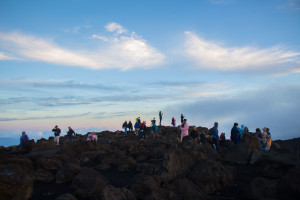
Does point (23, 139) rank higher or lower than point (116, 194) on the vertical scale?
higher

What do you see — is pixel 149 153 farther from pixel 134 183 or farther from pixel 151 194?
pixel 151 194

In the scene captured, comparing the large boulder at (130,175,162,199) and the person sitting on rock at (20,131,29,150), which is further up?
the person sitting on rock at (20,131,29,150)

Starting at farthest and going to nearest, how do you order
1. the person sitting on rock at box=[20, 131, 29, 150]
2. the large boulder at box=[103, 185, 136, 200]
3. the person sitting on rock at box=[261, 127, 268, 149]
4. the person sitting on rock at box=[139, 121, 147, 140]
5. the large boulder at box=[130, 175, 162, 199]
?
the person sitting on rock at box=[139, 121, 147, 140] < the person sitting on rock at box=[20, 131, 29, 150] < the person sitting on rock at box=[261, 127, 268, 149] < the large boulder at box=[130, 175, 162, 199] < the large boulder at box=[103, 185, 136, 200]

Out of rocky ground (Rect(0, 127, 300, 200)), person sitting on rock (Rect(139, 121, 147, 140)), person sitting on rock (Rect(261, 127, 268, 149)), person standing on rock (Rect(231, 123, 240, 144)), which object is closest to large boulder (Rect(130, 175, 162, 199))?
rocky ground (Rect(0, 127, 300, 200))

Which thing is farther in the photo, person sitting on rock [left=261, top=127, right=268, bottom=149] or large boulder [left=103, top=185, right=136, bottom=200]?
person sitting on rock [left=261, top=127, right=268, bottom=149]

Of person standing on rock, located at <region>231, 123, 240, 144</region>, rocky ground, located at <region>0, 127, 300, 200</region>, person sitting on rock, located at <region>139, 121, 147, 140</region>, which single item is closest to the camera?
rocky ground, located at <region>0, 127, 300, 200</region>

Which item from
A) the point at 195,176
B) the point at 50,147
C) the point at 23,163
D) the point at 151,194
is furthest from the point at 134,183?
the point at 50,147

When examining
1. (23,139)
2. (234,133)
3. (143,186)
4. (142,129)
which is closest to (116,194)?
(143,186)

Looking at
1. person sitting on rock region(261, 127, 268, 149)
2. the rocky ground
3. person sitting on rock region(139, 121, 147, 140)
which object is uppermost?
person sitting on rock region(139, 121, 147, 140)

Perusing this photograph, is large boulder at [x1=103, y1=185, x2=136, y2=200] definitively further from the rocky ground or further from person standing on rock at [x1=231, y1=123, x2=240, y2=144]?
person standing on rock at [x1=231, y1=123, x2=240, y2=144]

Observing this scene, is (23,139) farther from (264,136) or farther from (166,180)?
(264,136)

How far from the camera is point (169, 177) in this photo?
10039 millimetres

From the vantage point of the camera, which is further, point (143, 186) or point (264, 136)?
point (264, 136)

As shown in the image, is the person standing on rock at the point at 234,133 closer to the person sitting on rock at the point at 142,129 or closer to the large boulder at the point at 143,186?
the large boulder at the point at 143,186
